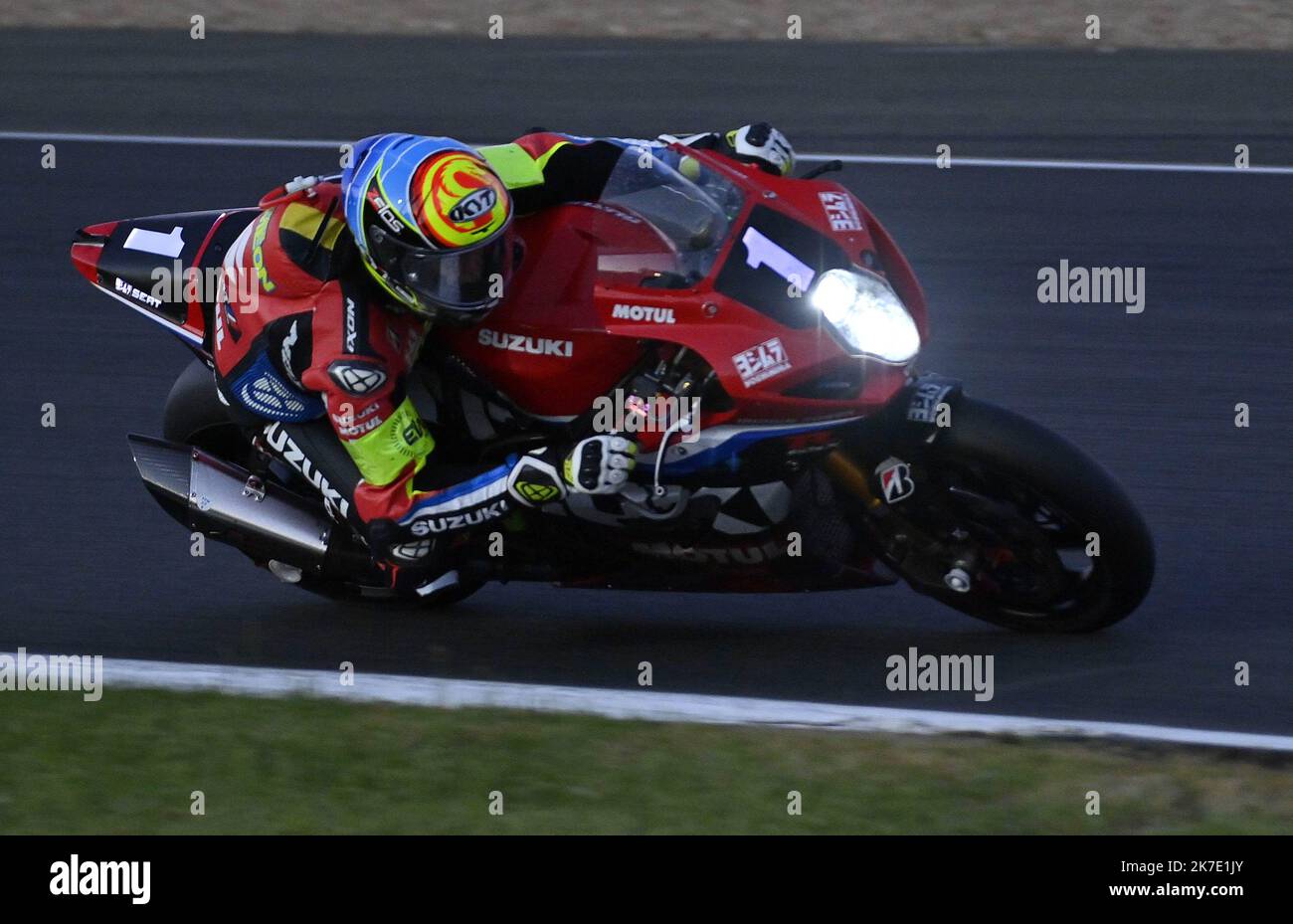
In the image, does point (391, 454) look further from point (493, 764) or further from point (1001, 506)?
point (1001, 506)

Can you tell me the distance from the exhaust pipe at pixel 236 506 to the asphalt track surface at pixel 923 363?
34cm

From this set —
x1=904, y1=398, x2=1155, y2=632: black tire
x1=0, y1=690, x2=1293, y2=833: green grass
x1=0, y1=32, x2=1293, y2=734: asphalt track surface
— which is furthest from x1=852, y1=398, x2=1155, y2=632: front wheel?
x1=0, y1=690, x2=1293, y2=833: green grass

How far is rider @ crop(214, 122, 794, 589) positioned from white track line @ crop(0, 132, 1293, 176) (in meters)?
4.47

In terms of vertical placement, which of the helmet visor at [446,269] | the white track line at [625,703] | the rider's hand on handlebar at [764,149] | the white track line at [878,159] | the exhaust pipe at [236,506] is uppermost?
the white track line at [878,159]

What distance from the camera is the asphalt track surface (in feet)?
18.2

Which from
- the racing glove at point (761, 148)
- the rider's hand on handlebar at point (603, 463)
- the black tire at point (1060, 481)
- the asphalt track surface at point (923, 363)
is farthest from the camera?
the asphalt track surface at point (923, 363)

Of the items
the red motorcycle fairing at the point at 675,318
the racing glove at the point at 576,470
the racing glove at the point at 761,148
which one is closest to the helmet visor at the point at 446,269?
the red motorcycle fairing at the point at 675,318

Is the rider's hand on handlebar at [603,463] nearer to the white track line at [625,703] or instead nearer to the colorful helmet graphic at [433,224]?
the colorful helmet graphic at [433,224]

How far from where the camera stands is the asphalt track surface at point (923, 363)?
5.56 metres

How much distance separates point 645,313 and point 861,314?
548 millimetres

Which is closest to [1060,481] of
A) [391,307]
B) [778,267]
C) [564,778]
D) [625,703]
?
[778,267]

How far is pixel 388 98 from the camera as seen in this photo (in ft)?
36.3

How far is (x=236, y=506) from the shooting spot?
224 inches
